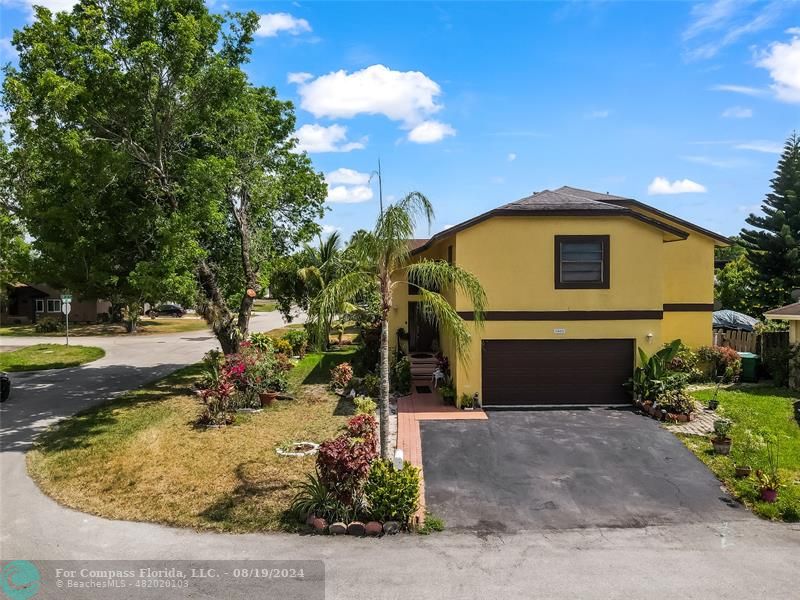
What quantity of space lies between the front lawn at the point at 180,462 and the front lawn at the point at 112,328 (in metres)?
22.3

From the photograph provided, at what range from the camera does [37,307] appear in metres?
48.4

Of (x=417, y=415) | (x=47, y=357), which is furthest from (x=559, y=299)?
(x=47, y=357)

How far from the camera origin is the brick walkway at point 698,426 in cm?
1328

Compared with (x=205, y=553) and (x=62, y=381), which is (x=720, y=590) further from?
(x=62, y=381)

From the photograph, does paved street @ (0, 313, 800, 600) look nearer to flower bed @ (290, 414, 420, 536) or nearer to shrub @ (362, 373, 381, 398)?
flower bed @ (290, 414, 420, 536)

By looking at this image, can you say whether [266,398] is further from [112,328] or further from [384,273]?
[112,328]

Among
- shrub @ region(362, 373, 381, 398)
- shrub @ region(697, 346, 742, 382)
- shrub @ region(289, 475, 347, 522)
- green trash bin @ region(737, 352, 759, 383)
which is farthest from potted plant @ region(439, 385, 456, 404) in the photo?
green trash bin @ region(737, 352, 759, 383)

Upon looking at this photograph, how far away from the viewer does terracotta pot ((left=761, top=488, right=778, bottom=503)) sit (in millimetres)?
Result: 9719

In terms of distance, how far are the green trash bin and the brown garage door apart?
20.7 ft

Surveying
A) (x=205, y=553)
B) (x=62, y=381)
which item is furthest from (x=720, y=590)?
(x=62, y=381)

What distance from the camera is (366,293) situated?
37.7 ft

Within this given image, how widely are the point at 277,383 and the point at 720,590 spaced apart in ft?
46.4

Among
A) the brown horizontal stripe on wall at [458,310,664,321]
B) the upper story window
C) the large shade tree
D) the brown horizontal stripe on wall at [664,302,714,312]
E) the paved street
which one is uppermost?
the large shade tree

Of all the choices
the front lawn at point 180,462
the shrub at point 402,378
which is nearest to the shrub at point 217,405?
the front lawn at point 180,462
